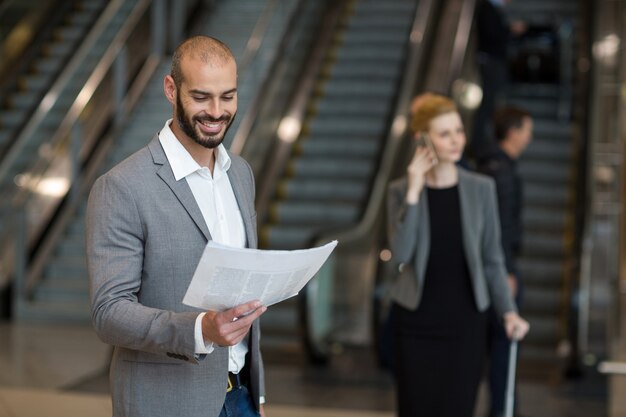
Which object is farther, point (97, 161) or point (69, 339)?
point (97, 161)

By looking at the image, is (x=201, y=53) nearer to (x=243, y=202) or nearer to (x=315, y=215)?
(x=243, y=202)

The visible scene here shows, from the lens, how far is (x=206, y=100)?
2.12 meters

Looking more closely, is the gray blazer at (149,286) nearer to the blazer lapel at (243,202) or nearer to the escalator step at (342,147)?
the blazer lapel at (243,202)

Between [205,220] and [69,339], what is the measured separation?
6.55 metres

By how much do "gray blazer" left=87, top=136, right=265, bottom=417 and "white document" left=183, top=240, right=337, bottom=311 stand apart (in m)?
0.08

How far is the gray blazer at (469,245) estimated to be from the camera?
12.5ft

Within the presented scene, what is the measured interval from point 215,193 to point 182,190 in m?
0.12

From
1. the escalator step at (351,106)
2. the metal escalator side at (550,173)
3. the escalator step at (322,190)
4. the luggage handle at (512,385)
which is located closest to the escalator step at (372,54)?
the escalator step at (351,106)

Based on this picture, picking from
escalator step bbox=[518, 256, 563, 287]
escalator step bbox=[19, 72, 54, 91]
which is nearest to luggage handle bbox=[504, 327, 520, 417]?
escalator step bbox=[518, 256, 563, 287]

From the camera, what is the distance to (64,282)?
988 cm

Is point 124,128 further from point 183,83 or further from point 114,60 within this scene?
point 183,83

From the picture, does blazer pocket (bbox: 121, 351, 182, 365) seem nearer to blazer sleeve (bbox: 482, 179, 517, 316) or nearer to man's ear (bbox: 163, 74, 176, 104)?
man's ear (bbox: 163, 74, 176, 104)

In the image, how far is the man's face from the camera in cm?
211

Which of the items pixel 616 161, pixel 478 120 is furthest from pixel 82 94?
pixel 616 161
